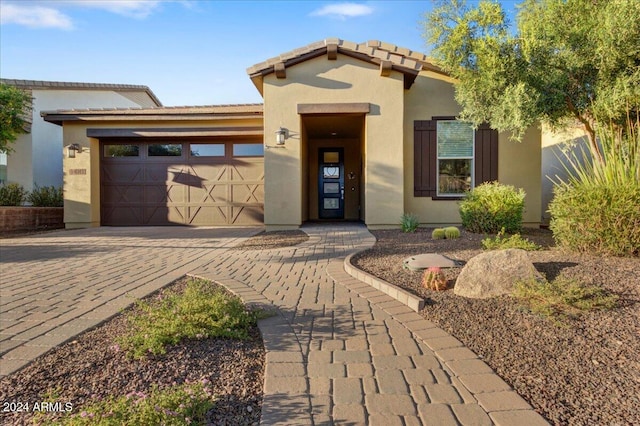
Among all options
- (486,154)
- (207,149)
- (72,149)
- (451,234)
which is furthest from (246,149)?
(451,234)

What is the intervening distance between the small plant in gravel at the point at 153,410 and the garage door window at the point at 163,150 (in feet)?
36.1

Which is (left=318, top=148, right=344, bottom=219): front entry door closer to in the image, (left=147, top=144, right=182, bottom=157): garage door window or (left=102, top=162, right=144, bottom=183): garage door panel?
(left=147, top=144, right=182, bottom=157): garage door window

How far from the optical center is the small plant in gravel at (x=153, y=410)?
1.65 meters

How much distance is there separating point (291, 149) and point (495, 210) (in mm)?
4913

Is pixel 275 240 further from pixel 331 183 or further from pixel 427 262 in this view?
pixel 331 183

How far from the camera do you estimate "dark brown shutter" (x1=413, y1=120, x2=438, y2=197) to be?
980 centimetres

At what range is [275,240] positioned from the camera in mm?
7824

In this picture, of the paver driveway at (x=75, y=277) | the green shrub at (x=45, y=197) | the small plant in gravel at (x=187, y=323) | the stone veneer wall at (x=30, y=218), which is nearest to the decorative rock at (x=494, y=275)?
the small plant in gravel at (x=187, y=323)

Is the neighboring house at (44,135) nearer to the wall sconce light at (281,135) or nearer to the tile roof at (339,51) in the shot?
the tile roof at (339,51)

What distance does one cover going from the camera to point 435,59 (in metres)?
8.03

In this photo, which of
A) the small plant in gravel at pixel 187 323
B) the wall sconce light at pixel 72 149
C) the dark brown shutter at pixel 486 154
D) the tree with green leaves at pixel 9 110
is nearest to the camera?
the small plant in gravel at pixel 187 323

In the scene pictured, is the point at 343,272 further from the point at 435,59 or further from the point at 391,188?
the point at 435,59

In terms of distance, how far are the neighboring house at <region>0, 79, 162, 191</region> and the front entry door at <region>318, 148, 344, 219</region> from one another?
9750 mm

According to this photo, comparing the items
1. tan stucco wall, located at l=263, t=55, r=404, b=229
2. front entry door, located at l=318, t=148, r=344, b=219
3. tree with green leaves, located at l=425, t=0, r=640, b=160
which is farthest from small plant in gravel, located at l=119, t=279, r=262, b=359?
front entry door, located at l=318, t=148, r=344, b=219
